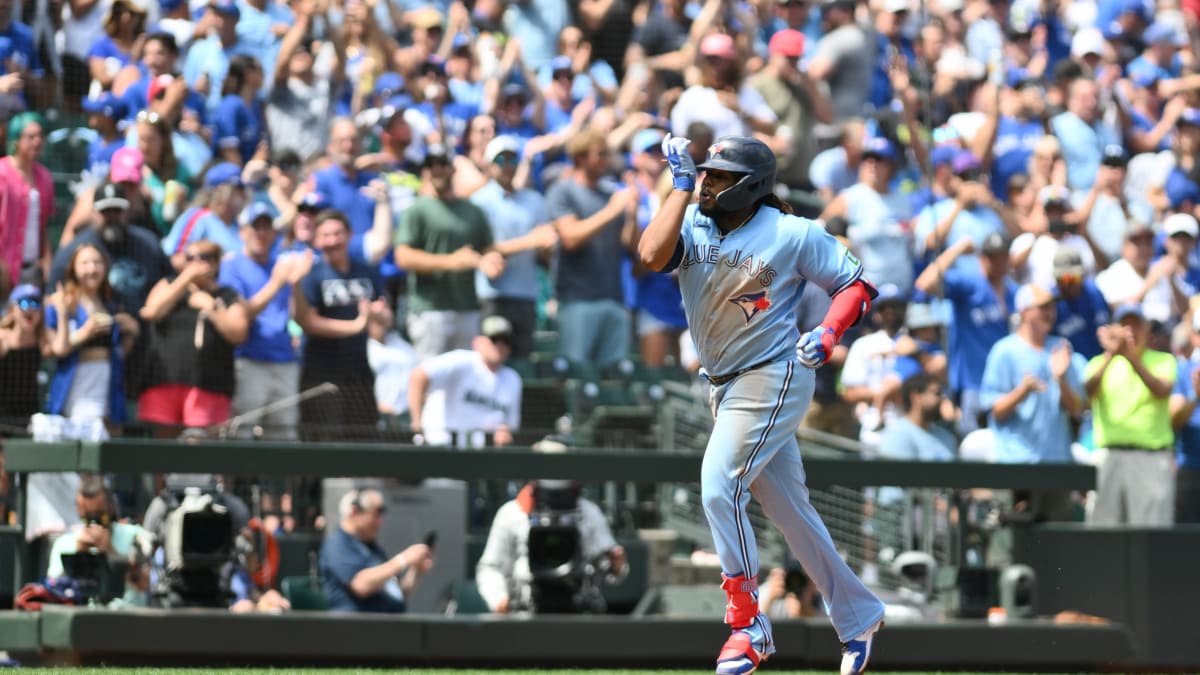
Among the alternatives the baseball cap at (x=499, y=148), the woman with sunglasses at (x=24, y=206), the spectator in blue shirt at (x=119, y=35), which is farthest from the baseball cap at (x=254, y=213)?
the spectator in blue shirt at (x=119, y=35)

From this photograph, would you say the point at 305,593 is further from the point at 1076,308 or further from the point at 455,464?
the point at 1076,308

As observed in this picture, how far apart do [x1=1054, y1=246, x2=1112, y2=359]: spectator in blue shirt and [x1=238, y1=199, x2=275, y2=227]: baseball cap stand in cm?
541

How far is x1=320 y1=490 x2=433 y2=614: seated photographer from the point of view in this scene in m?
10.1

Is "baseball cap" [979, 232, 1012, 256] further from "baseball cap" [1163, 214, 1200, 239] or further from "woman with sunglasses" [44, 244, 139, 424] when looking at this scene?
"woman with sunglasses" [44, 244, 139, 424]

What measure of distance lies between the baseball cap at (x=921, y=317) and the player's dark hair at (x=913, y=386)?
0.65 meters

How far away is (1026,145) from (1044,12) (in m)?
3.24

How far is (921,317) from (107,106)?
5600 mm

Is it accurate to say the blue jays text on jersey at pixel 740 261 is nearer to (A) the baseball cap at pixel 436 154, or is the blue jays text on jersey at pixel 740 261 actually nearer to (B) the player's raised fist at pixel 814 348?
(B) the player's raised fist at pixel 814 348

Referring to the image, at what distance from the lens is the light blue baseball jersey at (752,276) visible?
23.9ft

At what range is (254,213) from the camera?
1176 cm

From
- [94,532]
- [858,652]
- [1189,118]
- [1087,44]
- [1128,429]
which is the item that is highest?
[1087,44]

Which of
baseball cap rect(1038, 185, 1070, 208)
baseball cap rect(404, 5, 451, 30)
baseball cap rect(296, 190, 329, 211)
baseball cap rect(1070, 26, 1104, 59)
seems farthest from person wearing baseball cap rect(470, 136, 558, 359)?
baseball cap rect(1070, 26, 1104, 59)

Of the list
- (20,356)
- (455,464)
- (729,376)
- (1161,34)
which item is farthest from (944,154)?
(729,376)

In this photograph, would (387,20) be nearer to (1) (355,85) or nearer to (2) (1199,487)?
(1) (355,85)
